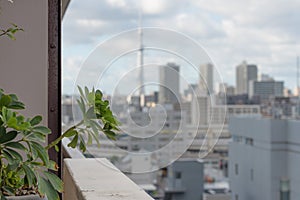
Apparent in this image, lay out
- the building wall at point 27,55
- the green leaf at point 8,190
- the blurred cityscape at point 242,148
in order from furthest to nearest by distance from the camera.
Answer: the blurred cityscape at point 242,148 → the building wall at point 27,55 → the green leaf at point 8,190

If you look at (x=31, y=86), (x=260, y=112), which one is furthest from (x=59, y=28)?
(x=260, y=112)

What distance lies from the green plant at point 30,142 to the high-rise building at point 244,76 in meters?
5.32

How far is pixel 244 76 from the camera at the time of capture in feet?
22.1

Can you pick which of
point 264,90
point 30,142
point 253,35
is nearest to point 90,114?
point 30,142

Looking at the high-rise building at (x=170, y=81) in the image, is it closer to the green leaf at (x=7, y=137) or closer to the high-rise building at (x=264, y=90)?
the green leaf at (x=7, y=137)

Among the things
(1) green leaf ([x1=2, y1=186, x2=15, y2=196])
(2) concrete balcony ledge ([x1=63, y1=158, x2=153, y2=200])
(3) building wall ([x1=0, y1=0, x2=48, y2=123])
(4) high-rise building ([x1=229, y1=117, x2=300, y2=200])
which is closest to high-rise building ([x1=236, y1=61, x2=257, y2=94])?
(4) high-rise building ([x1=229, y1=117, x2=300, y2=200])

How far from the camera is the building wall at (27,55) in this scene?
3.96ft

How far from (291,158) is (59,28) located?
6.00 metres

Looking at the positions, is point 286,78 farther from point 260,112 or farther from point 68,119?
point 68,119

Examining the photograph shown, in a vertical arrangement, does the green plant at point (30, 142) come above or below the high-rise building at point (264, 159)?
above

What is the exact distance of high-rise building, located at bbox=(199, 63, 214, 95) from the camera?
2580 mm

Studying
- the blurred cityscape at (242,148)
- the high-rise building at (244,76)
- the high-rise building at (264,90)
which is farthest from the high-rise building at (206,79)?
the high-rise building at (244,76)

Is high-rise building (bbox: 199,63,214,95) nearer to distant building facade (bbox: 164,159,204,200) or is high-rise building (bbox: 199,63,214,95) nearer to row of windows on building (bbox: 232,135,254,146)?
distant building facade (bbox: 164,159,204,200)

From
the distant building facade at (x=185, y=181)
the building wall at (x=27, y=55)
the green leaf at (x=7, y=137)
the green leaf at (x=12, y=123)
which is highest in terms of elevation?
the building wall at (x=27, y=55)
